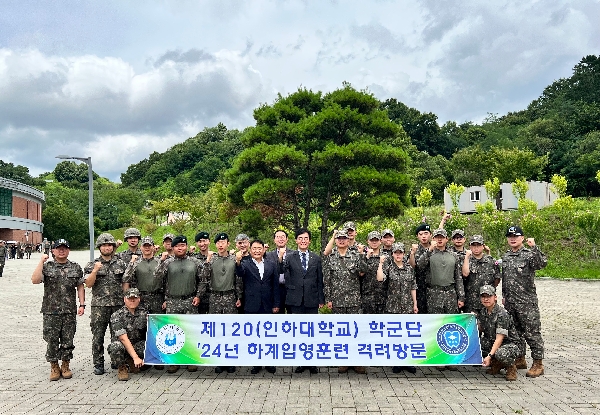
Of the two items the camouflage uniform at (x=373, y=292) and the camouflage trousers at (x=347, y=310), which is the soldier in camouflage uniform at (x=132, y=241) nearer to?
the camouflage trousers at (x=347, y=310)

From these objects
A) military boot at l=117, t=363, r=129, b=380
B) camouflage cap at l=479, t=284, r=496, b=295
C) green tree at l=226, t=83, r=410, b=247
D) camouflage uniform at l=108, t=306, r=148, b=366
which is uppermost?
green tree at l=226, t=83, r=410, b=247

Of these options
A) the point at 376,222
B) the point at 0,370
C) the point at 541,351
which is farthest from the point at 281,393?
the point at 376,222

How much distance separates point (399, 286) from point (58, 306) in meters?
Answer: 4.17

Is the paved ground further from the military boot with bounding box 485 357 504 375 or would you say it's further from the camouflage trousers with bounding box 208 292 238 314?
the camouflage trousers with bounding box 208 292 238 314

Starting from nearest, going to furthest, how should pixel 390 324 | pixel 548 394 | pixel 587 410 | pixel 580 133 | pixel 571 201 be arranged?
pixel 587 410 < pixel 548 394 < pixel 390 324 < pixel 571 201 < pixel 580 133

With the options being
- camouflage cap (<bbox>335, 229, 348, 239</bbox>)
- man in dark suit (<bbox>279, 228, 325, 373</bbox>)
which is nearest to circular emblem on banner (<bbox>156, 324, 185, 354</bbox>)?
man in dark suit (<bbox>279, 228, 325, 373</bbox>)

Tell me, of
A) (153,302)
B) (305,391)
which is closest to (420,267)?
(305,391)

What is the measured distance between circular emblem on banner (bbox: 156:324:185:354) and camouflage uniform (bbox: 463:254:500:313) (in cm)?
361

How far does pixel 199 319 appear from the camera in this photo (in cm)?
656

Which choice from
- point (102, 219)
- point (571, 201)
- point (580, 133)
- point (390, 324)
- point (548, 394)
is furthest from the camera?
point (102, 219)

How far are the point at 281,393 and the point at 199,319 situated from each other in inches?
55.3

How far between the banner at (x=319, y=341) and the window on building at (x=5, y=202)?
53.6 metres

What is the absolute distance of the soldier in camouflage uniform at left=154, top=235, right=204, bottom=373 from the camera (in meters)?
6.83

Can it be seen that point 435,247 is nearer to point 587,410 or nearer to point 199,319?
point 587,410
